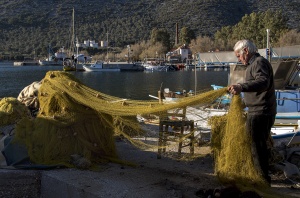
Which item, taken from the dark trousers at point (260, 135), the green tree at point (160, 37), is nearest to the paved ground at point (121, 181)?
the dark trousers at point (260, 135)

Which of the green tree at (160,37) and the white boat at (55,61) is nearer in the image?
the green tree at (160,37)

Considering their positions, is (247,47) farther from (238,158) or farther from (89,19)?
(89,19)

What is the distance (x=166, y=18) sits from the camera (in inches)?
6550

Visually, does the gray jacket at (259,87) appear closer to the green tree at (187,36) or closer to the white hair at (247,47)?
the white hair at (247,47)

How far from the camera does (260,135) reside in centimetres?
498

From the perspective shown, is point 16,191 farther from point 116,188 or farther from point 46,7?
point 46,7

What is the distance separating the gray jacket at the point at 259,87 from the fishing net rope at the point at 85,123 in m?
0.36

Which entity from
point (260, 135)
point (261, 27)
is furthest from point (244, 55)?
point (261, 27)

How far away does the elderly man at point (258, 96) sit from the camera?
4.67 meters

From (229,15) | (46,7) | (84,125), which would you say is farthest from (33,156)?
(46,7)

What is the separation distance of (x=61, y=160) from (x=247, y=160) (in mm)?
2496

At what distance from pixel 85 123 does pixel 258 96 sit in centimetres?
259

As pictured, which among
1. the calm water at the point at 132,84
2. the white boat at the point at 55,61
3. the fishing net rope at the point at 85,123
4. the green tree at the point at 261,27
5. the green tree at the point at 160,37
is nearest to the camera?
the fishing net rope at the point at 85,123

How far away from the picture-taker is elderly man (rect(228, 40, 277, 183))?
4.67m
